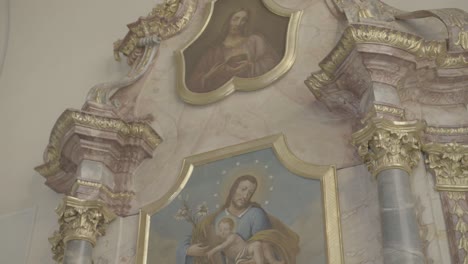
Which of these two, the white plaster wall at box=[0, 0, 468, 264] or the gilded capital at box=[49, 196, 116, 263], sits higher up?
the white plaster wall at box=[0, 0, 468, 264]

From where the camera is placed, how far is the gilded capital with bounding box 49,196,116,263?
662 centimetres

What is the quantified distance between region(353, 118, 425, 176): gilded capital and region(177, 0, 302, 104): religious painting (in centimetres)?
156

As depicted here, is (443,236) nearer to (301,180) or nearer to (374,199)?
(374,199)

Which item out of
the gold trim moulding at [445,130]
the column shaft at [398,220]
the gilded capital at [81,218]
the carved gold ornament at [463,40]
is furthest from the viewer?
the gilded capital at [81,218]

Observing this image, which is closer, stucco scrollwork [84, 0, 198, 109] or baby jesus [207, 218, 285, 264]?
baby jesus [207, 218, 285, 264]

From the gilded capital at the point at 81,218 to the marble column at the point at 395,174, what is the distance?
8.54 ft

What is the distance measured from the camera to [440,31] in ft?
21.7

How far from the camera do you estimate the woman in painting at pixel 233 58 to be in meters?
7.18

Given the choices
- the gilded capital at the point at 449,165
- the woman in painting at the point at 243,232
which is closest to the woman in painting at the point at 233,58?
the woman in painting at the point at 243,232

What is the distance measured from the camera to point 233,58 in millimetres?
7379

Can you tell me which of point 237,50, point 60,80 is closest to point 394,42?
point 237,50

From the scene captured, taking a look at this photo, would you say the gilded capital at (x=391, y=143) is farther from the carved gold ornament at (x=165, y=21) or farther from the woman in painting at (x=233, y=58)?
the carved gold ornament at (x=165, y=21)

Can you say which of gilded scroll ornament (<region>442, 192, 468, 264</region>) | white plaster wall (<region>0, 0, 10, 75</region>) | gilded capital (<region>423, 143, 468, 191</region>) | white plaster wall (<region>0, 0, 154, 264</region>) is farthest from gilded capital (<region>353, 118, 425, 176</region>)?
white plaster wall (<region>0, 0, 10, 75</region>)

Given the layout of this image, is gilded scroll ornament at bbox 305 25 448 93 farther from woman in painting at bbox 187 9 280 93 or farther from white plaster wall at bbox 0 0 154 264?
white plaster wall at bbox 0 0 154 264
